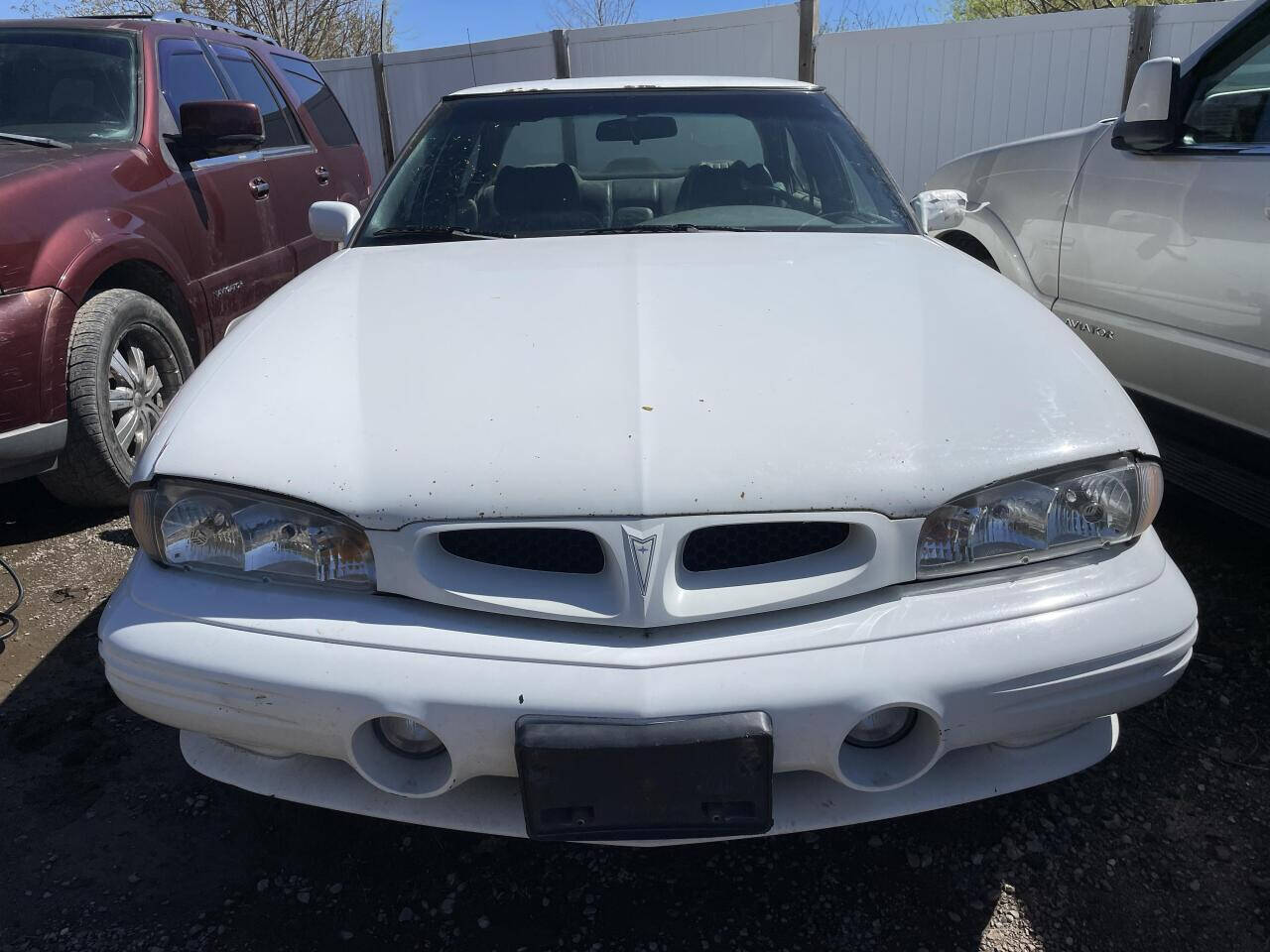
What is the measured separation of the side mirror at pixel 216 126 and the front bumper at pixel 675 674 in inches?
114

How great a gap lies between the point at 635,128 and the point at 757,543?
188cm

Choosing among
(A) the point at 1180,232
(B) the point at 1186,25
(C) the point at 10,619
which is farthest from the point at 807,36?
(C) the point at 10,619

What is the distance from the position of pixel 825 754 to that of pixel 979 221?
10.6 ft

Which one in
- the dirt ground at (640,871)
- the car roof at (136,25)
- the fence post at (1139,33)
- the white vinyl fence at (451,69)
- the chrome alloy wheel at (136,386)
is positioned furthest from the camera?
the white vinyl fence at (451,69)

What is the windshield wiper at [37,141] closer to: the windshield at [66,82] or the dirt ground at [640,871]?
the windshield at [66,82]

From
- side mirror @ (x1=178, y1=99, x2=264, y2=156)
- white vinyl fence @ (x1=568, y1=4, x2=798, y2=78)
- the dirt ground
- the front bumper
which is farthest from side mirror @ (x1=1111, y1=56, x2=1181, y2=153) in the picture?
white vinyl fence @ (x1=568, y1=4, x2=798, y2=78)

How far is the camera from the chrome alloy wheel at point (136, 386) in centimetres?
334

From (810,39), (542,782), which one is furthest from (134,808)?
(810,39)

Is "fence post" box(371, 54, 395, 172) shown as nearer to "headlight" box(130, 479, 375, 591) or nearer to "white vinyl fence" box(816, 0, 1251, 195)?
Result: "white vinyl fence" box(816, 0, 1251, 195)

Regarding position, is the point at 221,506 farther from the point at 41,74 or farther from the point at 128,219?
the point at 41,74

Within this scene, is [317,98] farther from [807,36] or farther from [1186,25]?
[1186,25]

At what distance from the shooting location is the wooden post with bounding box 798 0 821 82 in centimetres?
850

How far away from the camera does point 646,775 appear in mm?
1401

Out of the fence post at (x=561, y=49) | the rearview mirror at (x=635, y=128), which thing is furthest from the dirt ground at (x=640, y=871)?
the fence post at (x=561, y=49)
